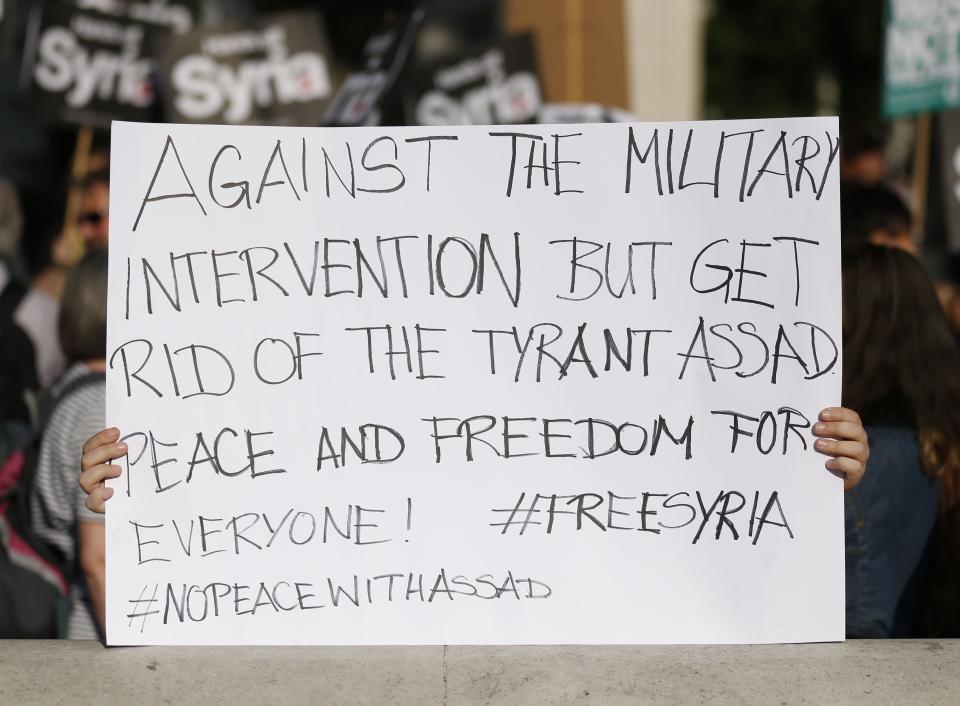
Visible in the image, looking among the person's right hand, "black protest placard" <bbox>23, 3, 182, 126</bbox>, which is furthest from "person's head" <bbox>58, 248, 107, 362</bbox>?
"black protest placard" <bbox>23, 3, 182, 126</bbox>

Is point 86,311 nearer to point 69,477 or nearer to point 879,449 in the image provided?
point 69,477

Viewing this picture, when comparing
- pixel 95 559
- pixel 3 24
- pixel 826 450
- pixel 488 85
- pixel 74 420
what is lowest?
pixel 95 559

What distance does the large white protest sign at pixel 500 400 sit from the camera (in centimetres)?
194

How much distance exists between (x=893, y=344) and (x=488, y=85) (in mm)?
4150

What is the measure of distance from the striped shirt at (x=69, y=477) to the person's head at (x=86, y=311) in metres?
0.06

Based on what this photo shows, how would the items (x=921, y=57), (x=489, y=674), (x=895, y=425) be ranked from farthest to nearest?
(x=921, y=57) < (x=895, y=425) < (x=489, y=674)

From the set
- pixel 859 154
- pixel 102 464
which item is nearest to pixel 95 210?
pixel 102 464

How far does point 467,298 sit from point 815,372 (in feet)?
2.09

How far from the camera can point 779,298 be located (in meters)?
1.94

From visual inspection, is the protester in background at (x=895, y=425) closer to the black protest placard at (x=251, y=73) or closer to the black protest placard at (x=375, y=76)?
the black protest placard at (x=375, y=76)

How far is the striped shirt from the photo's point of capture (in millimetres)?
2785

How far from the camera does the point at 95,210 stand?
491 centimetres

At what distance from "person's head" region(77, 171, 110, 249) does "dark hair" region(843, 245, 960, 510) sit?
11.1ft

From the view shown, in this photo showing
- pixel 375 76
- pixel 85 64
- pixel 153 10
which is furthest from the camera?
pixel 153 10
